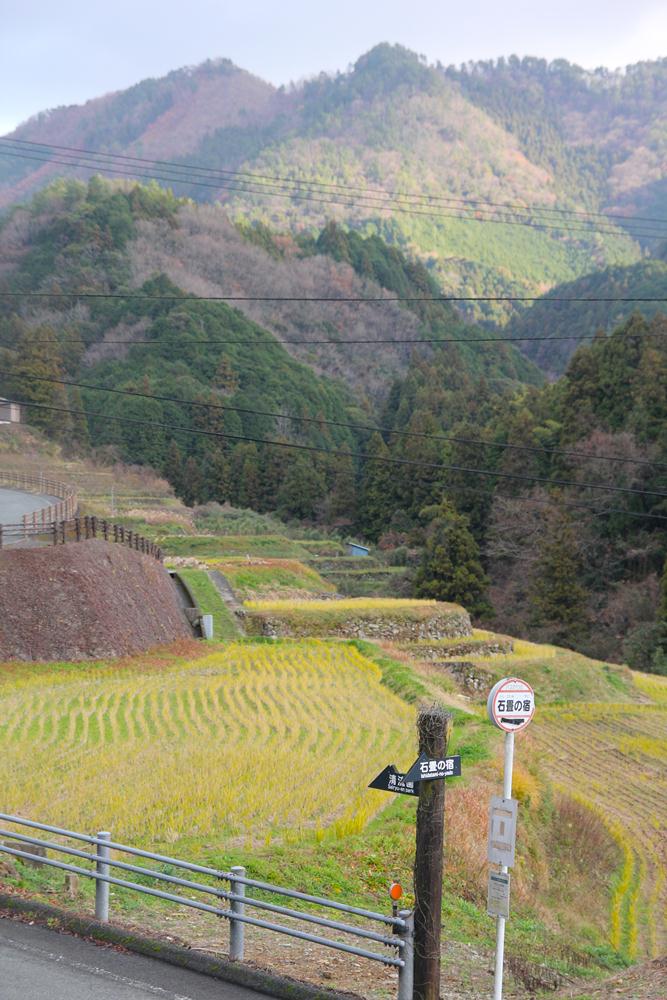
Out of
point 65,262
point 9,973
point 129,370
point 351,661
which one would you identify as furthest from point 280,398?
point 9,973

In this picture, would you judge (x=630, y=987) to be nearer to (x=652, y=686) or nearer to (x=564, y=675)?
(x=564, y=675)

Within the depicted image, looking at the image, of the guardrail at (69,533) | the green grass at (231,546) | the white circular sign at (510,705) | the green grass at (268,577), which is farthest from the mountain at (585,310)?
the white circular sign at (510,705)

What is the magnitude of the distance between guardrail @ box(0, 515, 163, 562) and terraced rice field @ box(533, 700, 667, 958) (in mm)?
12454

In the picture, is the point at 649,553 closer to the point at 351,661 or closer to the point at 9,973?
the point at 351,661

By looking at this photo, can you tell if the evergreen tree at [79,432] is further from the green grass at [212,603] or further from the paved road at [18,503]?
the green grass at [212,603]

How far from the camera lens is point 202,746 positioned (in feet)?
61.3

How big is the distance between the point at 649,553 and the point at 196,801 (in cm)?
4074

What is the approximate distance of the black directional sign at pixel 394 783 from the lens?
864 centimetres

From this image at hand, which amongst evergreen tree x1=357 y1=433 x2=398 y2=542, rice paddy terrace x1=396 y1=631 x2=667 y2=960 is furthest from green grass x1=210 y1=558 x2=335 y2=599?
evergreen tree x1=357 y1=433 x2=398 y2=542

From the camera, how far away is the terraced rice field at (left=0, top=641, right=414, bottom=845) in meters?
14.3

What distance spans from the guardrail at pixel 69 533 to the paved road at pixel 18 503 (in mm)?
3857

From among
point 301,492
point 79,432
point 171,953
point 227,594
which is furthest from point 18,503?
point 301,492

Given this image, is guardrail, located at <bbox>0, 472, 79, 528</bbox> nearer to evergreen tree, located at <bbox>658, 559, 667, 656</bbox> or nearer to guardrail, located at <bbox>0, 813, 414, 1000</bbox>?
guardrail, located at <bbox>0, 813, 414, 1000</bbox>

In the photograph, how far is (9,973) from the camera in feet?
28.3
